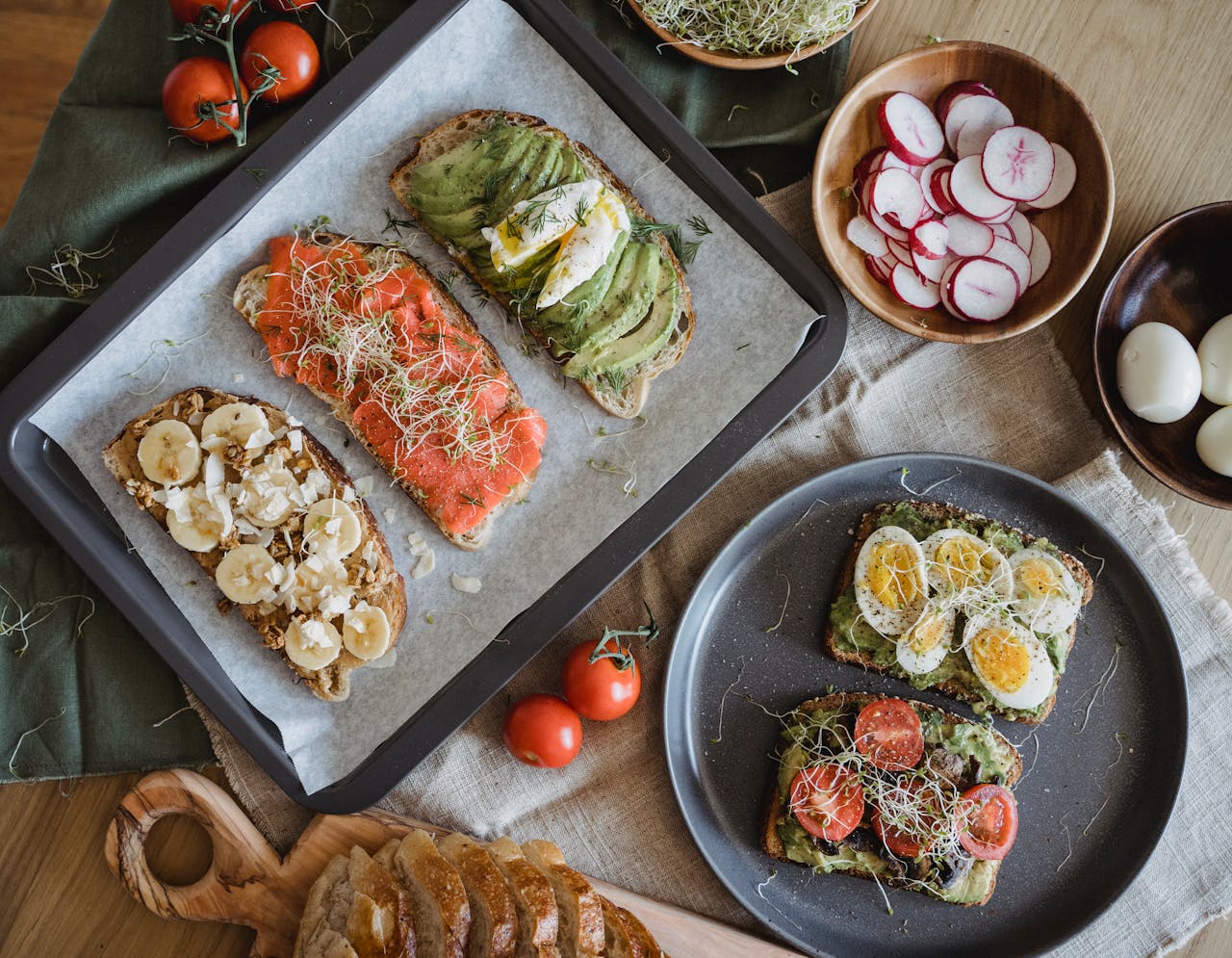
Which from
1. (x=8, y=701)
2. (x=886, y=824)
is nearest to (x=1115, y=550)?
(x=886, y=824)

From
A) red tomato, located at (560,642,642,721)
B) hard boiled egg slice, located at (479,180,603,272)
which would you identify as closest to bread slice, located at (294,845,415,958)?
red tomato, located at (560,642,642,721)

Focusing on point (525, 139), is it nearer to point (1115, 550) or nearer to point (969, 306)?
point (969, 306)

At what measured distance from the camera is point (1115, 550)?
3.44 meters

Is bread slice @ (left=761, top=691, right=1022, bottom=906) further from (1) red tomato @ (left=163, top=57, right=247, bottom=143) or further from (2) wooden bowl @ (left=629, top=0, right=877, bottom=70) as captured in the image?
(1) red tomato @ (left=163, top=57, right=247, bottom=143)

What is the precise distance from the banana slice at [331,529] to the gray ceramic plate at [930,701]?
50.3 inches

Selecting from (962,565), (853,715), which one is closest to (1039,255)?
(962,565)

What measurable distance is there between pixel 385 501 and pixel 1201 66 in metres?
3.48

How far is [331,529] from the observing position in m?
3.28

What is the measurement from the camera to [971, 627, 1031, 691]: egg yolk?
3330 mm

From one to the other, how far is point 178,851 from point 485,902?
1282 millimetres

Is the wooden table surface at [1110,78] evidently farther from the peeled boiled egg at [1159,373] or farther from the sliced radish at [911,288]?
the sliced radish at [911,288]

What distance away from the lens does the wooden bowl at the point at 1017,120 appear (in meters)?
3.32

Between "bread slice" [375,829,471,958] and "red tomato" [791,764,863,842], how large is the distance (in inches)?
46.4

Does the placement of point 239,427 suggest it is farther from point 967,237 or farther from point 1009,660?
point 1009,660
